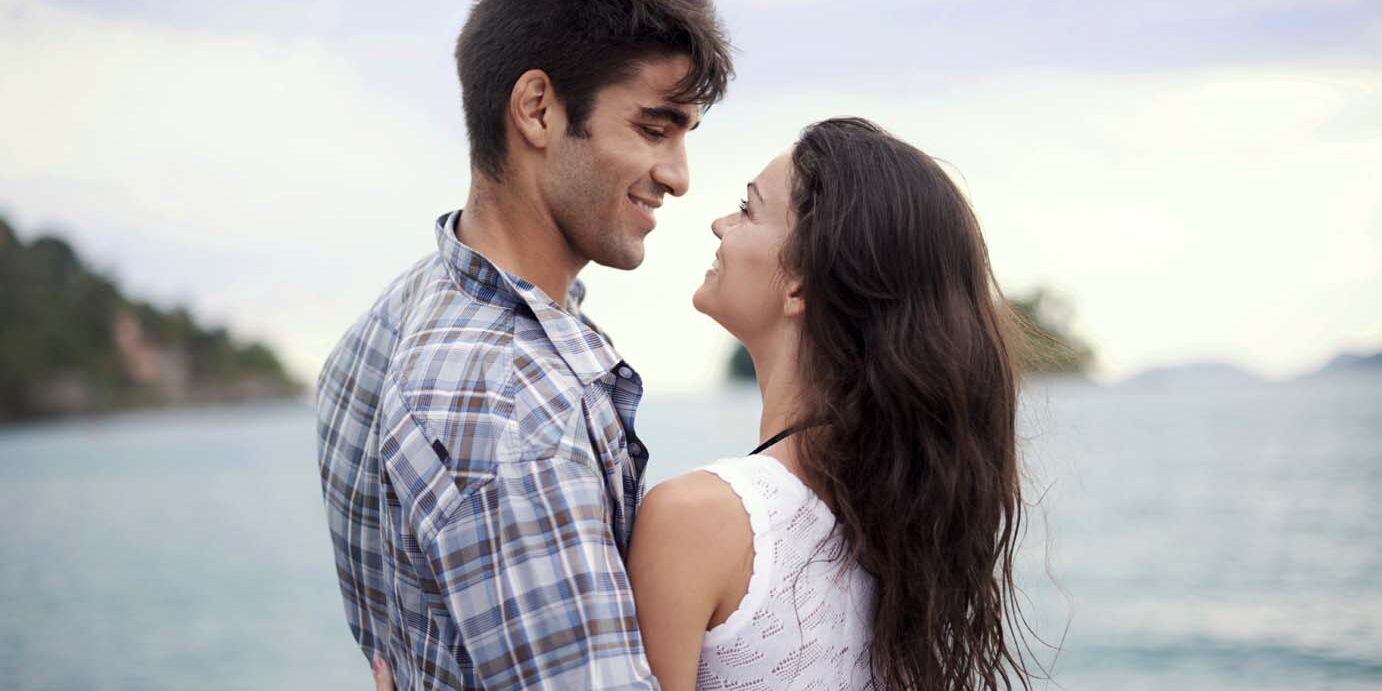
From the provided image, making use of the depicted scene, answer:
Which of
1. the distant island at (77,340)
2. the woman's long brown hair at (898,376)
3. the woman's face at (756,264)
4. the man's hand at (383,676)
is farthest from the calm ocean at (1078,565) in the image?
the distant island at (77,340)

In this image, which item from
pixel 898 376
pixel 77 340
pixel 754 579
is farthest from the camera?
pixel 77 340

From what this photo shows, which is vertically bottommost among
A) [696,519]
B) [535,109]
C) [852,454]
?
[696,519]

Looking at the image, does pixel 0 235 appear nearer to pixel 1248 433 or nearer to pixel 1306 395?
pixel 1248 433

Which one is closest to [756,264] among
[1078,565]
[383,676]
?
[383,676]

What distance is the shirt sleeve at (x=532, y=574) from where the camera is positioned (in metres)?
1.86

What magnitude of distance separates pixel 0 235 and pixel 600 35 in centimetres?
6596

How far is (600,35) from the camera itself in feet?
7.95

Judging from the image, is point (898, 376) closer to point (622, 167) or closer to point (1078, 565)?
point (622, 167)

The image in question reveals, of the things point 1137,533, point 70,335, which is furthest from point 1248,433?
point 70,335

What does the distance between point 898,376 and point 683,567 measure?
53 centimetres

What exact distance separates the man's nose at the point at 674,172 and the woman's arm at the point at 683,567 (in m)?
0.74

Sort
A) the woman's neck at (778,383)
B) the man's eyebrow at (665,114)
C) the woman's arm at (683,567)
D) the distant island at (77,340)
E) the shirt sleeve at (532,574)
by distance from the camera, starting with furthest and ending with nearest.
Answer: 1. the distant island at (77,340)
2. the man's eyebrow at (665,114)
3. the woman's neck at (778,383)
4. the woman's arm at (683,567)
5. the shirt sleeve at (532,574)

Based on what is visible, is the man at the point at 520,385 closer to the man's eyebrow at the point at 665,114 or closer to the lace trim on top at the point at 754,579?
the man's eyebrow at the point at 665,114

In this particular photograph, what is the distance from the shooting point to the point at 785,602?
211 centimetres
